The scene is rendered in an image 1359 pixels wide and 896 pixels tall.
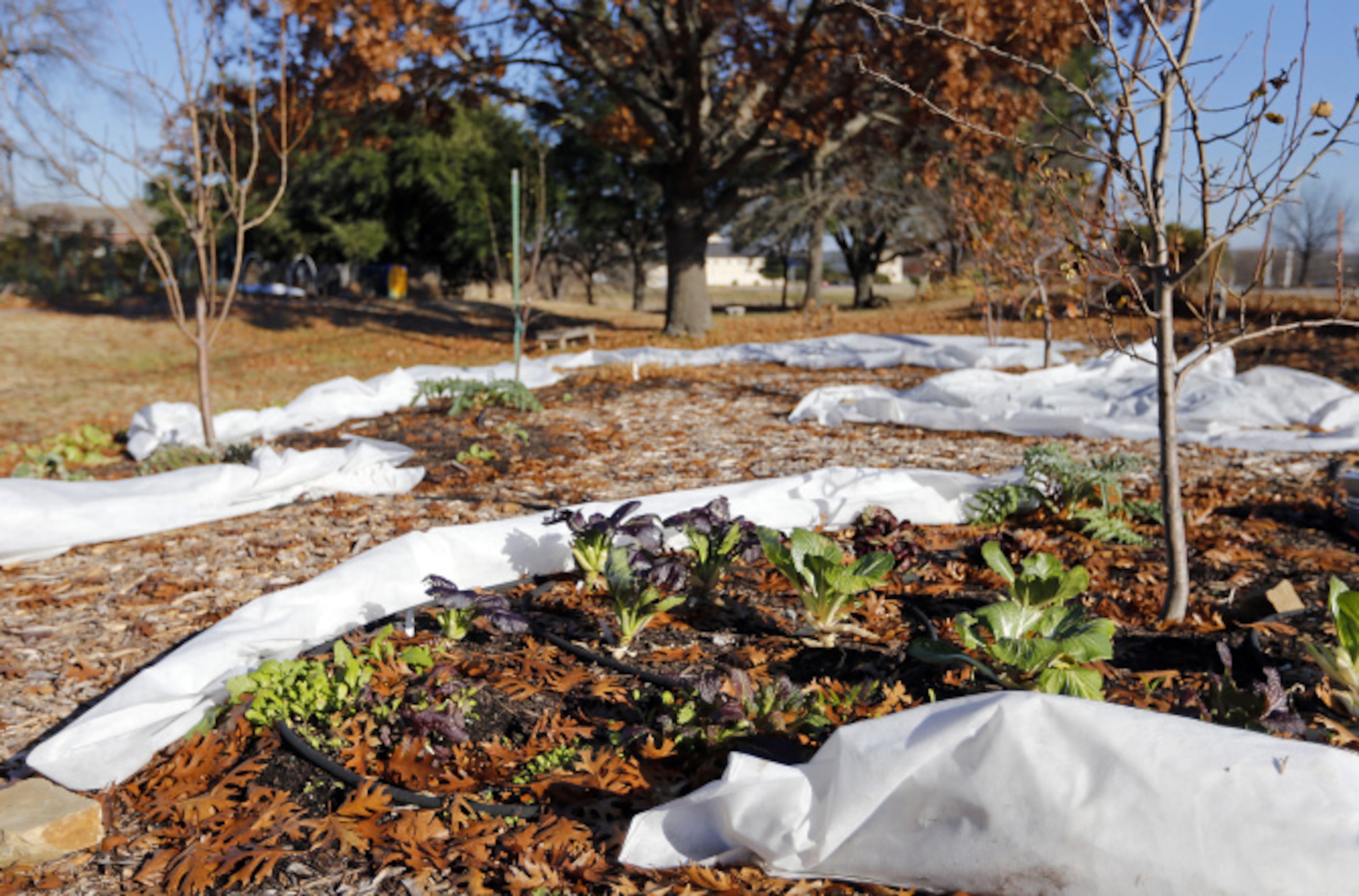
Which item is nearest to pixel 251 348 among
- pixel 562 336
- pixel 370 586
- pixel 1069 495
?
pixel 562 336

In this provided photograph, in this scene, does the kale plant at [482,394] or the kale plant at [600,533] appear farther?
the kale plant at [482,394]

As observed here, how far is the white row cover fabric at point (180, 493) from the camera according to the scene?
4.34 m

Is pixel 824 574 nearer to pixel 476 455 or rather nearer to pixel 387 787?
pixel 387 787

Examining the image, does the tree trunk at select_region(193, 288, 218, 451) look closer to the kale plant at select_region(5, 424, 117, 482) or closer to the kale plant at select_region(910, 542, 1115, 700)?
the kale plant at select_region(5, 424, 117, 482)

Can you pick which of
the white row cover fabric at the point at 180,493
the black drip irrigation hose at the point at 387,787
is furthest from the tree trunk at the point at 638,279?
the black drip irrigation hose at the point at 387,787

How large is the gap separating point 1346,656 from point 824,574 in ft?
4.53

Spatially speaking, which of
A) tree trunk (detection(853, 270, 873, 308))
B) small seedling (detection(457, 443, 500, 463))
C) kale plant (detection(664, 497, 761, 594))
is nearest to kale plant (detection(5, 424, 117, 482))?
small seedling (detection(457, 443, 500, 463))

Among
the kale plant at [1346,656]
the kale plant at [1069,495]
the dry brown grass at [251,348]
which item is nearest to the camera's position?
the kale plant at [1346,656]

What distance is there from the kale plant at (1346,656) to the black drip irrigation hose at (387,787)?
2.08m

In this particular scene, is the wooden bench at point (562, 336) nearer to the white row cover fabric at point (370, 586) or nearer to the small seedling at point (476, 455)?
the small seedling at point (476, 455)

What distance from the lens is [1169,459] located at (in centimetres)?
301

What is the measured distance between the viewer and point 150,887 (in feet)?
6.99

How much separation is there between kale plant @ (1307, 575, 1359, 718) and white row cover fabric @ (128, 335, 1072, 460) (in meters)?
6.61

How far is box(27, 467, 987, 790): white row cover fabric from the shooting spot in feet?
8.55
